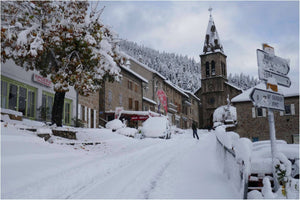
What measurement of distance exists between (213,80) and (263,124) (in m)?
40.4

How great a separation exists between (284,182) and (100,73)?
34.9 ft

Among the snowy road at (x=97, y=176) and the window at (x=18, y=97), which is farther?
the window at (x=18, y=97)

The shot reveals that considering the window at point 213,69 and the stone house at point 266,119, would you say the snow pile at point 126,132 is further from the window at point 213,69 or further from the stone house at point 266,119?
the window at point 213,69

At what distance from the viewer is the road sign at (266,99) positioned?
5.06 m

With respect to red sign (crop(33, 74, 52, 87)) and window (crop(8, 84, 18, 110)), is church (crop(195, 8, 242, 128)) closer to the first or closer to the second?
red sign (crop(33, 74, 52, 87))

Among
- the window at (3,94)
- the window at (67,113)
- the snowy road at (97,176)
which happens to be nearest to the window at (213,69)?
the window at (67,113)

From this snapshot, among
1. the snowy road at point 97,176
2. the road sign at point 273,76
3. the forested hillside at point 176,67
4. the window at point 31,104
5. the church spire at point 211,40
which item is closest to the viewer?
the road sign at point 273,76

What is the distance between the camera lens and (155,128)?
21.4 metres

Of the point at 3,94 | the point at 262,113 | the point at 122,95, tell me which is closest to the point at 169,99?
the point at 122,95

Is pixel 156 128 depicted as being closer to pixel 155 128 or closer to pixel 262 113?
pixel 155 128

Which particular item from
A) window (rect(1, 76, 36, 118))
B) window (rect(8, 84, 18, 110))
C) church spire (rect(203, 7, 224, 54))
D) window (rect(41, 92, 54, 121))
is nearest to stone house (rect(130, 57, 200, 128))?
church spire (rect(203, 7, 224, 54))

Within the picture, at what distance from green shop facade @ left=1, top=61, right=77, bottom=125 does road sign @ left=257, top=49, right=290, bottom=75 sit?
14.5 meters

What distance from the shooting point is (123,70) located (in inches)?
1344

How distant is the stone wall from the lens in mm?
29062
